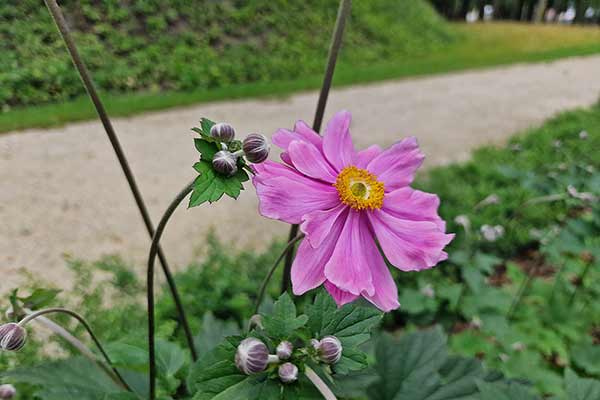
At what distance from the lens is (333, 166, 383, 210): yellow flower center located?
0.77 metres

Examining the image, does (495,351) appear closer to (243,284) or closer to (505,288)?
(505,288)

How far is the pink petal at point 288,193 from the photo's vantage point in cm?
71

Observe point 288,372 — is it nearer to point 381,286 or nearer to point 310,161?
point 381,286

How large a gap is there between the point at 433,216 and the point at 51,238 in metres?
2.93

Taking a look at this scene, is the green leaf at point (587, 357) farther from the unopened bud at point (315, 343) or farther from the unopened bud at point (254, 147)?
the unopened bud at point (254, 147)

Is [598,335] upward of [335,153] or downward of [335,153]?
downward

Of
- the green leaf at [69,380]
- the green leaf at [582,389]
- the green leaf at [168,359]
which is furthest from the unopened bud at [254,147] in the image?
the green leaf at [582,389]

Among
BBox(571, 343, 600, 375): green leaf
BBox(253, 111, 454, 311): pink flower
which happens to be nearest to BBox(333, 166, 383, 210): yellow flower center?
BBox(253, 111, 454, 311): pink flower

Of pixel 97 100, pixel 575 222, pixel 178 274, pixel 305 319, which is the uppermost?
pixel 97 100

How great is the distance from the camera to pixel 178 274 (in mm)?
2605

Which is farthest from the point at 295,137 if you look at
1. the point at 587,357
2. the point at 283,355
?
the point at 587,357

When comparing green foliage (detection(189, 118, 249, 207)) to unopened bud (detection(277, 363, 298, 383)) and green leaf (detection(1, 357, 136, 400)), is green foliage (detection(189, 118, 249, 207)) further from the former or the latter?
green leaf (detection(1, 357, 136, 400))

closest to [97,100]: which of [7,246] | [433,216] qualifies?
[433,216]

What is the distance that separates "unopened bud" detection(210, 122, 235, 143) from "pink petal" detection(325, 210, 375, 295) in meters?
0.25
